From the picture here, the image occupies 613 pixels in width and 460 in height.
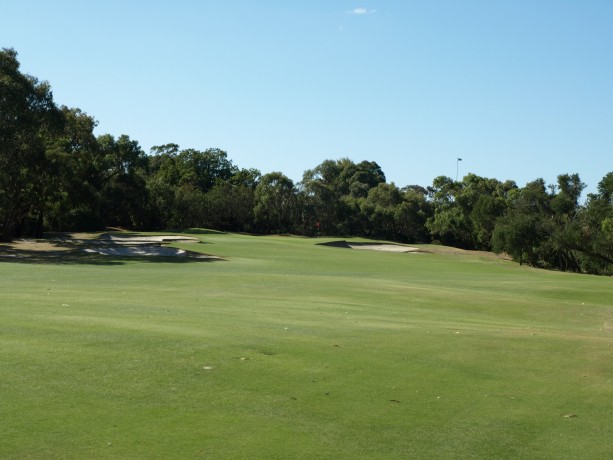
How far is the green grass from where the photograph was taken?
8008mm

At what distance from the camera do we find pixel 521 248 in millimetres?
65750

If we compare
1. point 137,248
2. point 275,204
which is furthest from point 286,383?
point 275,204

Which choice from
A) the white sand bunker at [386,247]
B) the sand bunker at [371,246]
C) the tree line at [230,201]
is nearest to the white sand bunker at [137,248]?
the tree line at [230,201]

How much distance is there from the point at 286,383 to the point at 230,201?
3773 inches

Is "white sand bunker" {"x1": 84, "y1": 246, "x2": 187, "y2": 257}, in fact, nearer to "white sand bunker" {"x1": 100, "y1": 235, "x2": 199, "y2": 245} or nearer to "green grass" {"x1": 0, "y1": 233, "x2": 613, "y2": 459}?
"white sand bunker" {"x1": 100, "y1": 235, "x2": 199, "y2": 245}

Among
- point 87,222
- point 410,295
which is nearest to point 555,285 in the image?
point 410,295

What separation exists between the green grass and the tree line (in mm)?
37027

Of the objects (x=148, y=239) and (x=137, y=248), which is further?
(x=148, y=239)

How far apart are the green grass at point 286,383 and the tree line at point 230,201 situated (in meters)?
37.0

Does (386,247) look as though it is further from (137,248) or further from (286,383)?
(286,383)

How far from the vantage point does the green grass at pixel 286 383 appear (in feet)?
26.3

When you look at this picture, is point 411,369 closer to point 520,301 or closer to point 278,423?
point 278,423

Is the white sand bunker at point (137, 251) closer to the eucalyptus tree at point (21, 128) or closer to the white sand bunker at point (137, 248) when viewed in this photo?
the white sand bunker at point (137, 248)

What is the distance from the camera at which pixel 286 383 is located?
10336 millimetres
